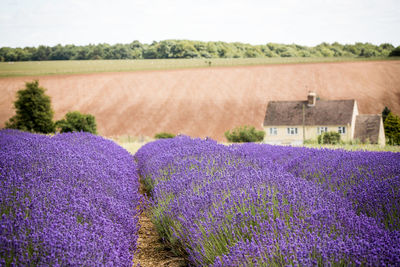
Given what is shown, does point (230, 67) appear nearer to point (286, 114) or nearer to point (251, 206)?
point (286, 114)

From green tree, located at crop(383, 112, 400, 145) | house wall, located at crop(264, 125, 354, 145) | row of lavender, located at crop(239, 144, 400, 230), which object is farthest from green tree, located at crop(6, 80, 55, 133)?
green tree, located at crop(383, 112, 400, 145)

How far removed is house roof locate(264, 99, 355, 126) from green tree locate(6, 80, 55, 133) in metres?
15.4

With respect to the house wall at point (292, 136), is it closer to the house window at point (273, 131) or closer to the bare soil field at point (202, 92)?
the house window at point (273, 131)

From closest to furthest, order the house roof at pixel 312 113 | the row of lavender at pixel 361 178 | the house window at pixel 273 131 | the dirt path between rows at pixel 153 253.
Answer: the row of lavender at pixel 361 178 → the dirt path between rows at pixel 153 253 → the house roof at pixel 312 113 → the house window at pixel 273 131

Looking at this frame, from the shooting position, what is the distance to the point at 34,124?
22984 millimetres

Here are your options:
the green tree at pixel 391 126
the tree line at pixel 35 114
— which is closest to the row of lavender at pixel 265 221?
the tree line at pixel 35 114

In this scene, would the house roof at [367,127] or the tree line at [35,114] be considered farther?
the house roof at [367,127]

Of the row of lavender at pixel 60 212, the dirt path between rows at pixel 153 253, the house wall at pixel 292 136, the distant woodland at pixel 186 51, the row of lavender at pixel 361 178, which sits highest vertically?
the distant woodland at pixel 186 51

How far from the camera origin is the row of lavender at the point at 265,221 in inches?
86.2

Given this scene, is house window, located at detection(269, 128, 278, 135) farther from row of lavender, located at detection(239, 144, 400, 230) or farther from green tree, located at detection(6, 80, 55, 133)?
row of lavender, located at detection(239, 144, 400, 230)

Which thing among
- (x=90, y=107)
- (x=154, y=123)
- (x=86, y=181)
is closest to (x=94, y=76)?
(x=90, y=107)

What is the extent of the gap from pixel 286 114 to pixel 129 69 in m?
23.0

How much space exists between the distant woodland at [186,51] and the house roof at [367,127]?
46.4ft

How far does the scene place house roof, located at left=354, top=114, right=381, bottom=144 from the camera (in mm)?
26328
